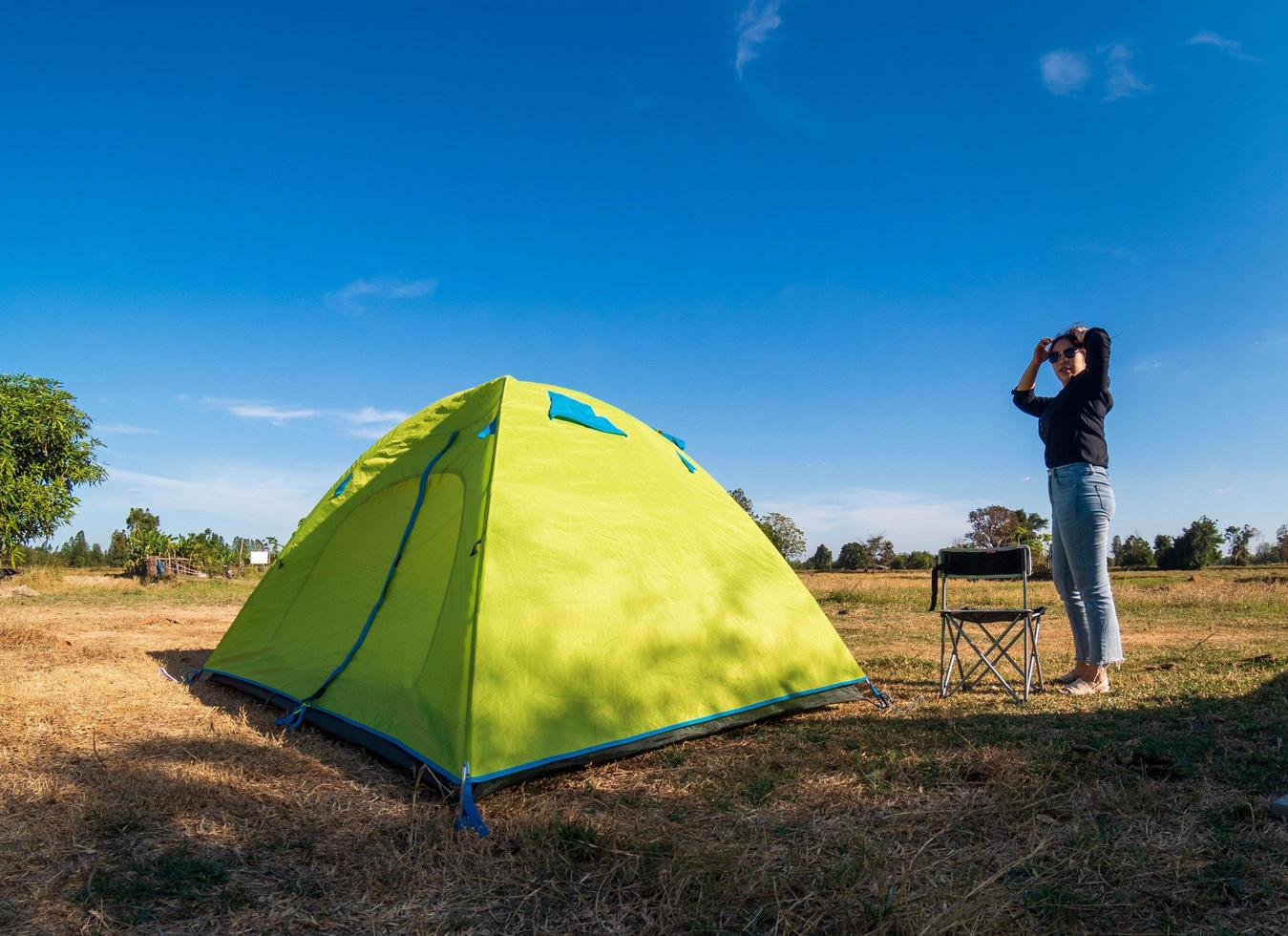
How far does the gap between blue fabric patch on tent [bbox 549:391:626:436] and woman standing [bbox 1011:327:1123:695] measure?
2.84 m

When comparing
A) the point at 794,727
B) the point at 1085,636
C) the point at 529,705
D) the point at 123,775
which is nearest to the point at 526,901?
the point at 529,705

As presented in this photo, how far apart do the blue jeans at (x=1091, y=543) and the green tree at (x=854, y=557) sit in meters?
61.3

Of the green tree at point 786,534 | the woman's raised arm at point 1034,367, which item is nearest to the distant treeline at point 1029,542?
the green tree at point 786,534

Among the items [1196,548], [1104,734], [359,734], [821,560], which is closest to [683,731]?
[359,734]

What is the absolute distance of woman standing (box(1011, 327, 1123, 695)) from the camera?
4.80 meters

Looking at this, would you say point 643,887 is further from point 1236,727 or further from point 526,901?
point 1236,727

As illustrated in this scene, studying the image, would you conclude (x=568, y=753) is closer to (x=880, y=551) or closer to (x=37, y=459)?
(x=37, y=459)

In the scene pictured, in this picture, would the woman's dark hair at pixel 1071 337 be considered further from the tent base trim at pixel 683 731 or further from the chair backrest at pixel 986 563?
the tent base trim at pixel 683 731

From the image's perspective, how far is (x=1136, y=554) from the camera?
57.8 metres

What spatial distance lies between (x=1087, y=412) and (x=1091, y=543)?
0.83 metres

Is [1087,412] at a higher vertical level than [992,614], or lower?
higher

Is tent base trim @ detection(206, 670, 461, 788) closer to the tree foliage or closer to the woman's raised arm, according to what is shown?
the woman's raised arm

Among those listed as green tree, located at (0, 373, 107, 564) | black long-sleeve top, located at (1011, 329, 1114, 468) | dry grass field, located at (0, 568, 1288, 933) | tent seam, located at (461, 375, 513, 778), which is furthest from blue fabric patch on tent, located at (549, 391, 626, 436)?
green tree, located at (0, 373, 107, 564)

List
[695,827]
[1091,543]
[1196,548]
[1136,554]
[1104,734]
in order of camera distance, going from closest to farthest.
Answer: [695,827] < [1104,734] < [1091,543] < [1196,548] < [1136,554]
